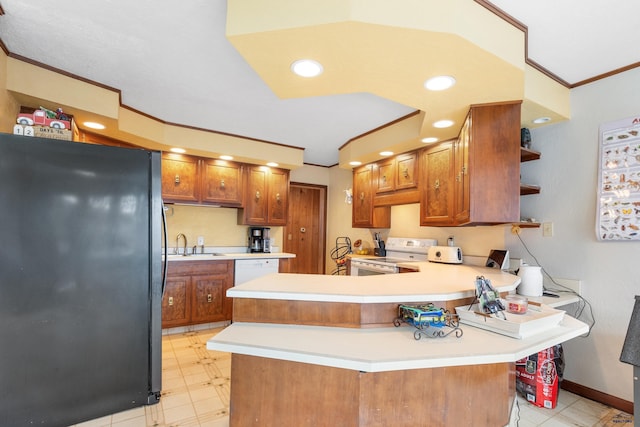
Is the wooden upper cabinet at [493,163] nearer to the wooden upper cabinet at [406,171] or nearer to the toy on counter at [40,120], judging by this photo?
the wooden upper cabinet at [406,171]

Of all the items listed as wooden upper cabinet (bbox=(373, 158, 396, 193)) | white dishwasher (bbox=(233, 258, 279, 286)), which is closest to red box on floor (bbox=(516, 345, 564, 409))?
wooden upper cabinet (bbox=(373, 158, 396, 193))

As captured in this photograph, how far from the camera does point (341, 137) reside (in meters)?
3.79

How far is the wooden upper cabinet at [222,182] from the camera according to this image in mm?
3883

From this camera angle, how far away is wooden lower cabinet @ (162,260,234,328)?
3486mm

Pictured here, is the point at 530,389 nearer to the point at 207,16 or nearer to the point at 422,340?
the point at 422,340

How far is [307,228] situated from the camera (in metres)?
5.45

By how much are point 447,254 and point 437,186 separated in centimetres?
72

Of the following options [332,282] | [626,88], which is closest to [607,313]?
[626,88]

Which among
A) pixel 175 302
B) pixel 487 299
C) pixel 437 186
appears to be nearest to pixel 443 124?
pixel 437 186

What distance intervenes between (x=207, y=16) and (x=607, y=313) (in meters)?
3.35

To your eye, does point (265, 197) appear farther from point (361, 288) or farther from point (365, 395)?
point (365, 395)

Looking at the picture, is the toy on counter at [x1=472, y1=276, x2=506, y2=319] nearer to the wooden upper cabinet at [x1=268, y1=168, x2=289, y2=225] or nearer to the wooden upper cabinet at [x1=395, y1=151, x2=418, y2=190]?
the wooden upper cabinet at [x1=395, y1=151, x2=418, y2=190]

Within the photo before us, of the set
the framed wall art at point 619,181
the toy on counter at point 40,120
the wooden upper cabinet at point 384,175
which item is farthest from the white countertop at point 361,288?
the wooden upper cabinet at point 384,175

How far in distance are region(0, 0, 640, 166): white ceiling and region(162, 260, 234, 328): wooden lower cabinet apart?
1.80 metres
